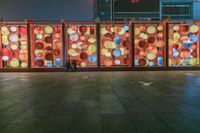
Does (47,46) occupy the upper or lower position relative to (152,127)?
upper

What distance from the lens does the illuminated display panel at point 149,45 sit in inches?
955

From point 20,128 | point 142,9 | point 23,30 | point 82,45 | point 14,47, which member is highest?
point 142,9

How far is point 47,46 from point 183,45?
1035cm

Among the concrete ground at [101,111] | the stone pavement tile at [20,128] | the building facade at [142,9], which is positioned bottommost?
the stone pavement tile at [20,128]

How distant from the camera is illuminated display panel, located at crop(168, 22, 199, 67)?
24297mm

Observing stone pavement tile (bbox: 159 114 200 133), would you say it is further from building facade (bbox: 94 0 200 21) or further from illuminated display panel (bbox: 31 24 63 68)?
building facade (bbox: 94 0 200 21)

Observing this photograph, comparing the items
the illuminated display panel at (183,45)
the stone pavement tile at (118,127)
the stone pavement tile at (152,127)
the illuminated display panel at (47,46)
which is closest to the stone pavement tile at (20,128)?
the stone pavement tile at (118,127)

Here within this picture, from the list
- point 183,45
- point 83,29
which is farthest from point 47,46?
point 183,45

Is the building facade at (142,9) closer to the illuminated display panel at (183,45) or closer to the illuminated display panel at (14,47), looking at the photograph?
the illuminated display panel at (183,45)

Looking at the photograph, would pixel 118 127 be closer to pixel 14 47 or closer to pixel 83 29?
pixel 83 29

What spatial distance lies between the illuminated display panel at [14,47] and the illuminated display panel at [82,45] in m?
3.33

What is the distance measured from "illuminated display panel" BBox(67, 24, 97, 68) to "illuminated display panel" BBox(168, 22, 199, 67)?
19.1ft

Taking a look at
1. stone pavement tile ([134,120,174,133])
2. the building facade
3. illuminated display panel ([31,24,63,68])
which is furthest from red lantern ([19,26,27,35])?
the building facade

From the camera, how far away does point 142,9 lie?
67750 millimetres
